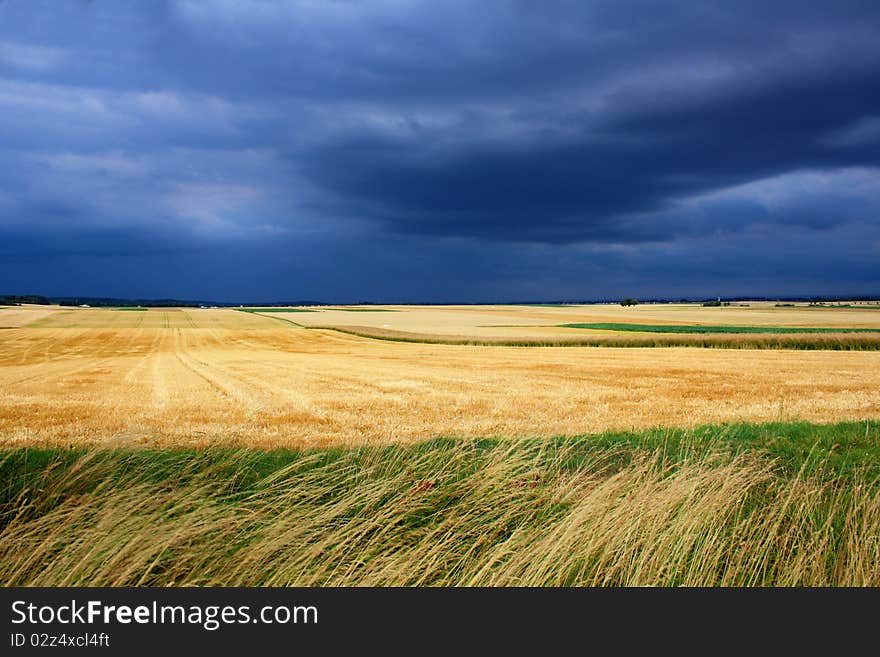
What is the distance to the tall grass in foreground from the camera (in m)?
5.17

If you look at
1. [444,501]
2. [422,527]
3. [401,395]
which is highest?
[401,395]

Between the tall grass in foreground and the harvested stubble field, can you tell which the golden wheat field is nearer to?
the harvested stubble field

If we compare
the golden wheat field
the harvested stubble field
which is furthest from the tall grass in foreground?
the golden wheat field

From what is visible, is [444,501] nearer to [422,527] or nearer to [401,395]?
[422,527]

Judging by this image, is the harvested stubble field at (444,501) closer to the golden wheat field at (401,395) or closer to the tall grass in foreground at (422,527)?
the tall grass in foreground at (422,527)

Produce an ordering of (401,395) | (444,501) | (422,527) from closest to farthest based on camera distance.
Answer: (422,527)
(444,501)
(401,395)

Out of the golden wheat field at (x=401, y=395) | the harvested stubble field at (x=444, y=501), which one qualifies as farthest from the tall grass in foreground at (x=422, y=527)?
the golden wheat field at (x=401, y=395)

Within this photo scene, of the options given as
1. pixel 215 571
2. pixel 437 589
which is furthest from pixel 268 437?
pixel 437 589

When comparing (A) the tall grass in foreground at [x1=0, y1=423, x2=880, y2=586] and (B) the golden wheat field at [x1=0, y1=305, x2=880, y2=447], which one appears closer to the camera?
(A) the tall grass in foreground at [x1=0, y1=423, x2=880, y2=586]

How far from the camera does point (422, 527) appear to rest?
248 inches

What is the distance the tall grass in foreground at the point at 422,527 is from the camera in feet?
17.0

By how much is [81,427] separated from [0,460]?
8.61 metres

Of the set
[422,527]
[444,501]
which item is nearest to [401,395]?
[444,501]

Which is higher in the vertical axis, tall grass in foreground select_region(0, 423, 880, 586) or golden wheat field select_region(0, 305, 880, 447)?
golden wheat field select_region(0, 305, 880, 447)
